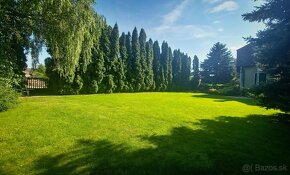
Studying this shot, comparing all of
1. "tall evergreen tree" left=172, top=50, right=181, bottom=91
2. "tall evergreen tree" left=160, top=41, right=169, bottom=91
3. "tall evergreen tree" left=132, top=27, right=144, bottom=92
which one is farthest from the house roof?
"tall evergreen tree" left=132, top=27, right=144, bottom=92

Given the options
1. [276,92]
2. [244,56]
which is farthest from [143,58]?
[276,92]

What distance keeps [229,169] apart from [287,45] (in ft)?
14.1

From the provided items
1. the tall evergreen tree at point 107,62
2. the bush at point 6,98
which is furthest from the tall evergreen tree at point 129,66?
the bush at point 6,98

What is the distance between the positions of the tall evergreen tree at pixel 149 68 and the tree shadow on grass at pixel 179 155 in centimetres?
2104

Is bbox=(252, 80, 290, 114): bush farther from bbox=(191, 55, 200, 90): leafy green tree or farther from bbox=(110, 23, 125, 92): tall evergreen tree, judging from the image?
bbox=(191, 55, 200, 90): leafy green tree

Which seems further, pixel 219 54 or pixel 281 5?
pixel 219 54

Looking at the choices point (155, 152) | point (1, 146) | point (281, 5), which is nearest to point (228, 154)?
point (155, 152)

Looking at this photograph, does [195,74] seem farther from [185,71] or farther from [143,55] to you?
[143,55]

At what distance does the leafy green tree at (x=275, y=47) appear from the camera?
22.4 feet

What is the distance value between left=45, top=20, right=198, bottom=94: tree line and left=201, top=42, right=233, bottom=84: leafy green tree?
757 cm

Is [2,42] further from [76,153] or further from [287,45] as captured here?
[287,45]

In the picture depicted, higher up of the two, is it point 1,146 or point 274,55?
point 274,55

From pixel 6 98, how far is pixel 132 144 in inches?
266

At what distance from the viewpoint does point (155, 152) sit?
18.7 feet
